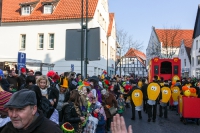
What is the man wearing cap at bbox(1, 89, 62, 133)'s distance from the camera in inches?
104

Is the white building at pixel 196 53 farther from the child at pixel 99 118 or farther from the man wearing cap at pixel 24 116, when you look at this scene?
the man wearing cap at pixel 24 116

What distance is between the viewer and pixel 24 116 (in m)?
2.68

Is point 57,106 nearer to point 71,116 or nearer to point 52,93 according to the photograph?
point 52,93

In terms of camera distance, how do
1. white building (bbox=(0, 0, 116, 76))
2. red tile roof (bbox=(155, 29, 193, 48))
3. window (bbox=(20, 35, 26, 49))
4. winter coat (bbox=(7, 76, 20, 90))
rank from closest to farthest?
1. winter coat (bbox=(7, 76, 20, 90))
2. white building (bbox=(0, 0, 116, 76))
3. window (bbox=(20, 35, 26, 49))
4. red tile roof (bbox=(155, 29, 193, 48))

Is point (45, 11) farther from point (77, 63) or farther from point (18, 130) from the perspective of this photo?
point (18, 130)

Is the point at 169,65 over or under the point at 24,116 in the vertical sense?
over

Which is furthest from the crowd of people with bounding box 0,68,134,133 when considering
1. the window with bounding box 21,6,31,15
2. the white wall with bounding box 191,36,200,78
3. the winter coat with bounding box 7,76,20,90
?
the white wall with bounding box 191,36,200,78

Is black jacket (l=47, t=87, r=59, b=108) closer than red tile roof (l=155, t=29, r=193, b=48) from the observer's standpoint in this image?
Yes

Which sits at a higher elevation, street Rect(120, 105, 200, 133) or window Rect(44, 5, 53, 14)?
window Rect(44, 5, 53, 14)

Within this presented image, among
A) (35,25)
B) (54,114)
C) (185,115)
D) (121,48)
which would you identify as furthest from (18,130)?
(121,48)

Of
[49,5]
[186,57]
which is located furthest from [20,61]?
[186,57]

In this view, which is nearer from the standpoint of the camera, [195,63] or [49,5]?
[49,5]

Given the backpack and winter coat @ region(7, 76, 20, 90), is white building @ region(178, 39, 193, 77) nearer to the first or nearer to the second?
winter coat @ region(7, 76, 20, 90)

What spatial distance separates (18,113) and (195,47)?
48812 mm
